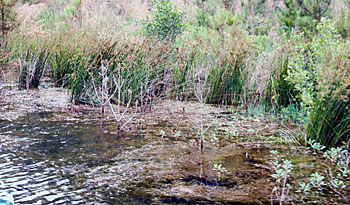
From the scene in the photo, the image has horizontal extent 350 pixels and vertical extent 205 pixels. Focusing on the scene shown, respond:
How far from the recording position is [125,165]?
3078 mm

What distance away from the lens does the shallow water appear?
→ 251 centimetres

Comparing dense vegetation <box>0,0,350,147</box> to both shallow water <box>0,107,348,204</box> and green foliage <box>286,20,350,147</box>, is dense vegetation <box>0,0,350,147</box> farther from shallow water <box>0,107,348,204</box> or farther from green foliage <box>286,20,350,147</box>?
shallow water <box>0,107,348,204</box>

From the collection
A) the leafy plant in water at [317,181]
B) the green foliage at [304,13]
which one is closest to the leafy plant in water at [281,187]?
the leafy plant in water at [317,181]

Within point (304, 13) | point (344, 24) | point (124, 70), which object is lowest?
point (124, 70)

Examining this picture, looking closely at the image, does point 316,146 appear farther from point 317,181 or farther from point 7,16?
point 7,16

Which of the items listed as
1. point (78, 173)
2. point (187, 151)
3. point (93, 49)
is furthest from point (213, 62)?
point (78, 173)

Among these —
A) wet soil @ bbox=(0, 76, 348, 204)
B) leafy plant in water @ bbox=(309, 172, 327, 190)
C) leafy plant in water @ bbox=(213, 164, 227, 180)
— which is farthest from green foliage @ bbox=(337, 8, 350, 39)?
leafy plant in water @ bbox=(213, 164, 227, 180)

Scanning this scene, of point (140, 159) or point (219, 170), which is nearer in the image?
point (219, 170)

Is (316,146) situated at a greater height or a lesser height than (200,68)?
lesser

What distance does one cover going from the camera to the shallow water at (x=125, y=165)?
2.51 meters

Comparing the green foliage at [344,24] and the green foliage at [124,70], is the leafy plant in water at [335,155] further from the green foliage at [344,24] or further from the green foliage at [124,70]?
the green foliage at [344,24]

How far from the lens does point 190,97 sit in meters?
6.33

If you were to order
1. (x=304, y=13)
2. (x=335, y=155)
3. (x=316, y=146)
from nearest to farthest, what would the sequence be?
1. (x=335, y=155)
2. (x=316, y=146)
3. (x=304, y=13)

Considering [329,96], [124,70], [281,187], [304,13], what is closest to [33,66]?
[124,70]
